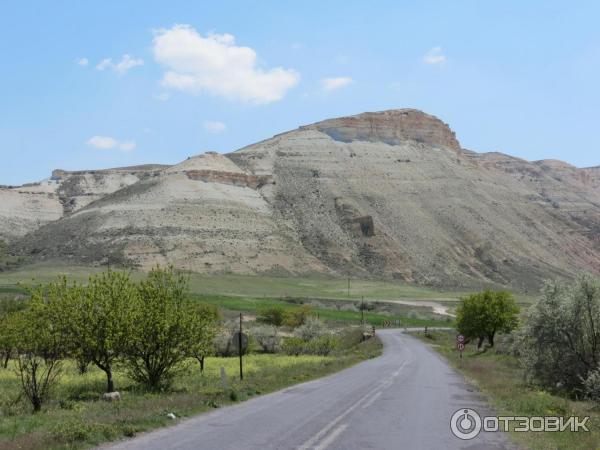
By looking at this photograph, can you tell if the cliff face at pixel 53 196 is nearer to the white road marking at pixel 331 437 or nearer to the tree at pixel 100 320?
the tree at pixel 100 320

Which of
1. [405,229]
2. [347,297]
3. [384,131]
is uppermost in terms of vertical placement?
[384,131]

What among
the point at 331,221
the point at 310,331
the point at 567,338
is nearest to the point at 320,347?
the point at 310,331

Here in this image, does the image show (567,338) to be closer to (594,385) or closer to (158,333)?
(594,385)

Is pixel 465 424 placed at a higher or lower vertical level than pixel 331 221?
lower

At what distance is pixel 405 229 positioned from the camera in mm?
136875

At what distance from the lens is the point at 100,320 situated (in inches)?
814

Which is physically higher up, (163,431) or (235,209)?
(235,209)

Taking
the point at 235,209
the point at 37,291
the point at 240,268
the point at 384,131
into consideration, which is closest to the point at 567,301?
the point at 37,291

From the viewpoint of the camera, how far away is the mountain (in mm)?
119250

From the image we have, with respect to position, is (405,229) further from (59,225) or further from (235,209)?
(59,225)

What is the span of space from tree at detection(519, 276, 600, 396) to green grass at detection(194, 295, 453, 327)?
49534 millimetres

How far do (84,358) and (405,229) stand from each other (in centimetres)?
11954

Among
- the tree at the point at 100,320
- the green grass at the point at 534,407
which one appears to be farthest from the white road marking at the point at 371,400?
the tree at the point at 100,320

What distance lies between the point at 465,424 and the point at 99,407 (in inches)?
403
